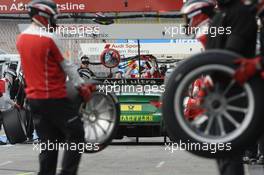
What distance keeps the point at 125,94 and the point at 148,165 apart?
2.81 meters

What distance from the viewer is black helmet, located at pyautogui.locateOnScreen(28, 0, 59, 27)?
21.4 feet

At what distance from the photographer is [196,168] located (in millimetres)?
11523

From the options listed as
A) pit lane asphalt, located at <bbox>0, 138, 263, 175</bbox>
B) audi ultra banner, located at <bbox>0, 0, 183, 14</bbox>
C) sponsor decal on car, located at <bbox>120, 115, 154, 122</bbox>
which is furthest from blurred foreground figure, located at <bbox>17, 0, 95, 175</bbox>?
sponsor decal on car, located at <bbox>120, 115, 154, 122</bbox>

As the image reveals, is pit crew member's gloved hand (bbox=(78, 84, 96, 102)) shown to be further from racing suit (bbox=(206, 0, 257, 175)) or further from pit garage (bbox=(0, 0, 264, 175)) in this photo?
racing suit (bbox=(206, 0, 257, 175))

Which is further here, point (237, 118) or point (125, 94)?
point (125, 94)

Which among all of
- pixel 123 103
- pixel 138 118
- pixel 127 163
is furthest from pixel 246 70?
pixel 138 118

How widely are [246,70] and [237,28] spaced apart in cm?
61

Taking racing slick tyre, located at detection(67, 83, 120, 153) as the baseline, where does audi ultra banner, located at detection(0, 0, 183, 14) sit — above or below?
above

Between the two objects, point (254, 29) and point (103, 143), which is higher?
point (254, 29)

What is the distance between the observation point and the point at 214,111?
4.71 m

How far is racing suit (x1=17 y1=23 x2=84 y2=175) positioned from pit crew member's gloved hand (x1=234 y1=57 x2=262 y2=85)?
2183 mm

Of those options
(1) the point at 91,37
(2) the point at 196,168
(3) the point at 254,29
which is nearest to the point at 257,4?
(3) the point at 254,29

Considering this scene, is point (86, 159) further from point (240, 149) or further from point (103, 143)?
point (240, 149)

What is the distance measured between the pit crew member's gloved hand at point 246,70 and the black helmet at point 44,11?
2.43 m
